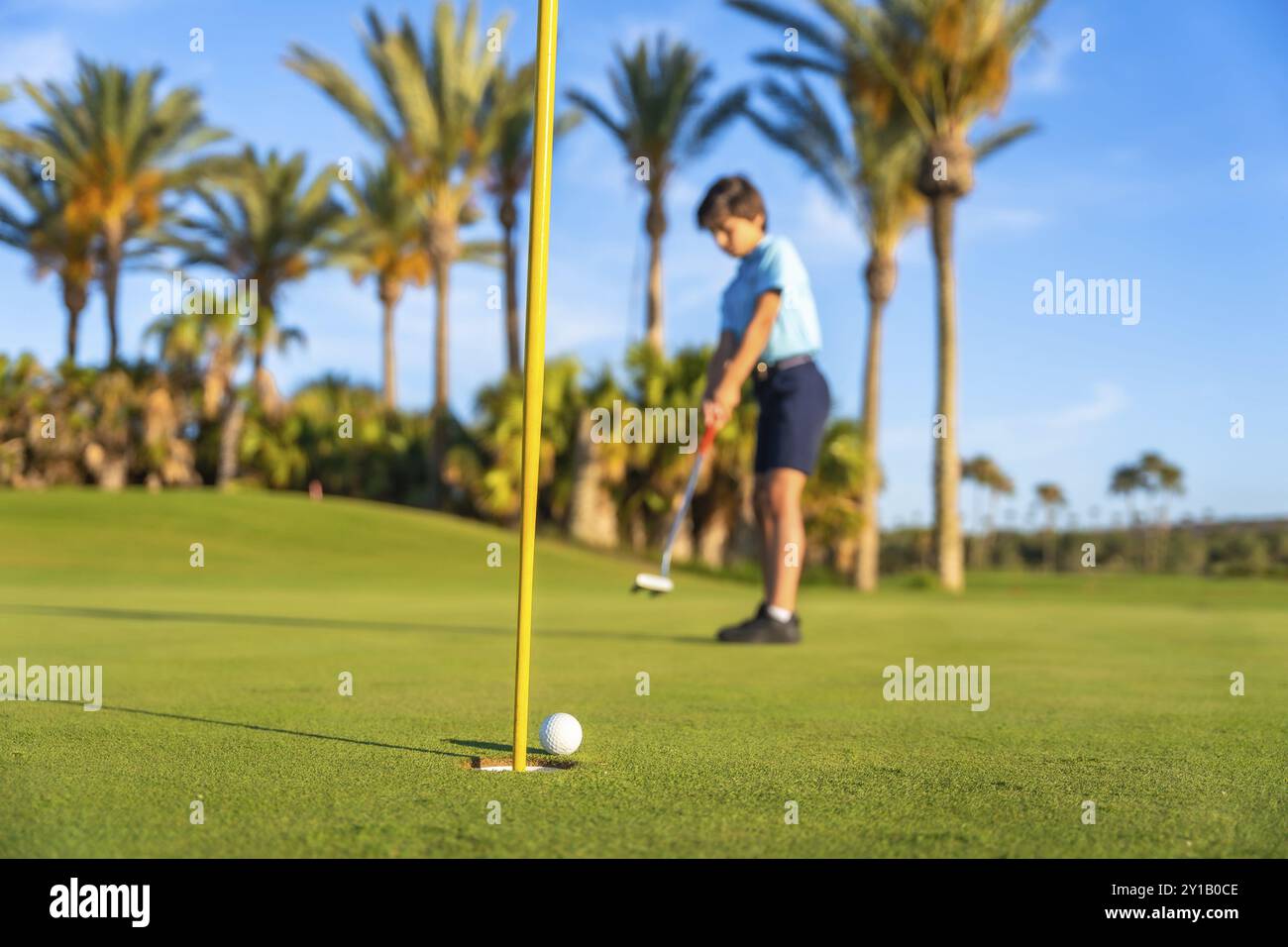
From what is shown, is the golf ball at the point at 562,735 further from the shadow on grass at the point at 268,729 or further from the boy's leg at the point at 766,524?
the boy's leg at the point at 766,524

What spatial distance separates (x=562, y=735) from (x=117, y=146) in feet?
114

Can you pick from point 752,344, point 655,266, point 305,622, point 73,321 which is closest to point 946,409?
point 655,266

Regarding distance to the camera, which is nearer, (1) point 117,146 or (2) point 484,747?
(2) point 484,747

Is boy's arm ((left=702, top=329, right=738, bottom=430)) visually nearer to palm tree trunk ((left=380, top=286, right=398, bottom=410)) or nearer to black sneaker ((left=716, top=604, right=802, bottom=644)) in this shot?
black sneaker ((left=716, top=604, right=802, bottom=644))

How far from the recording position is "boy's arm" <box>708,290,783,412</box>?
6828mm

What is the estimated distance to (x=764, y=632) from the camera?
737 cm

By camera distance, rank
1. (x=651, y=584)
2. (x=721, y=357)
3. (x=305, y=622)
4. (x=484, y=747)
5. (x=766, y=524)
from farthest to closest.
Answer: (x=305, y=622), (x=721, y=357), (x=766, y=524), (x=651, y=584), (x=484, y=747)

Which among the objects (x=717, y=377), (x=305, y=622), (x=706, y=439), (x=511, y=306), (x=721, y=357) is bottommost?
(x=305, y=622)

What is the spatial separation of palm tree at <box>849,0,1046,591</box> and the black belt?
1712 centimetres

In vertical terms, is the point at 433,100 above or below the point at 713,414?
above

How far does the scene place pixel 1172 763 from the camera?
337 centimetres

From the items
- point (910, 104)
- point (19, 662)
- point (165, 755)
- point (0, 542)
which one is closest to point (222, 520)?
point (0, 542)

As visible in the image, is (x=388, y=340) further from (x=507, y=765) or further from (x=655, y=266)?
(x=507, y=765)

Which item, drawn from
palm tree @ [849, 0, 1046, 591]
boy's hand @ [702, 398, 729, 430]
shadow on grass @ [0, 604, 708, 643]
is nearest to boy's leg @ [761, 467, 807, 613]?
boy's hand @ [702, 398, 729, 430]
